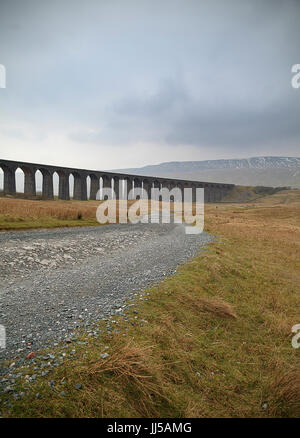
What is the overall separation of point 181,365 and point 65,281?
4.59 meters

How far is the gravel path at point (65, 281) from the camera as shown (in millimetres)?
4352

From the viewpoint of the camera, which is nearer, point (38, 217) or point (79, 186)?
point (38, 217)

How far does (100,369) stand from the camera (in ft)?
11.1

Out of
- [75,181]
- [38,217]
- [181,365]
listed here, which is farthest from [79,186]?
[181,365]

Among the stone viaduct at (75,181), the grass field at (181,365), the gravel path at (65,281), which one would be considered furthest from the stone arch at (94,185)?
the grass field at (181,365)

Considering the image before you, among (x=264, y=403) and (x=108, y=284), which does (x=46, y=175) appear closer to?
(x=108, y=284)

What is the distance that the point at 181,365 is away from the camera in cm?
394

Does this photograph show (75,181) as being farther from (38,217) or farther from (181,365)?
(181,365)

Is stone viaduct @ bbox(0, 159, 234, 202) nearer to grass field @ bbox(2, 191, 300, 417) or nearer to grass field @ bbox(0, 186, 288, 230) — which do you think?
grass field @ bbox(0, 186, 288, 230)

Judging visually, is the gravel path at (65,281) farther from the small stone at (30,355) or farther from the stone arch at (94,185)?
the stone arch at (94,185)

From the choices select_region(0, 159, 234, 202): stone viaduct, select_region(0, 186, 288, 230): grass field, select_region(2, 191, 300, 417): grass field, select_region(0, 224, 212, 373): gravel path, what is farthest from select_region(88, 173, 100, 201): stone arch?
select_region(2, 191, 300, 417): grass field

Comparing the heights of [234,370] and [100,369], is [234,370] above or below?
below
